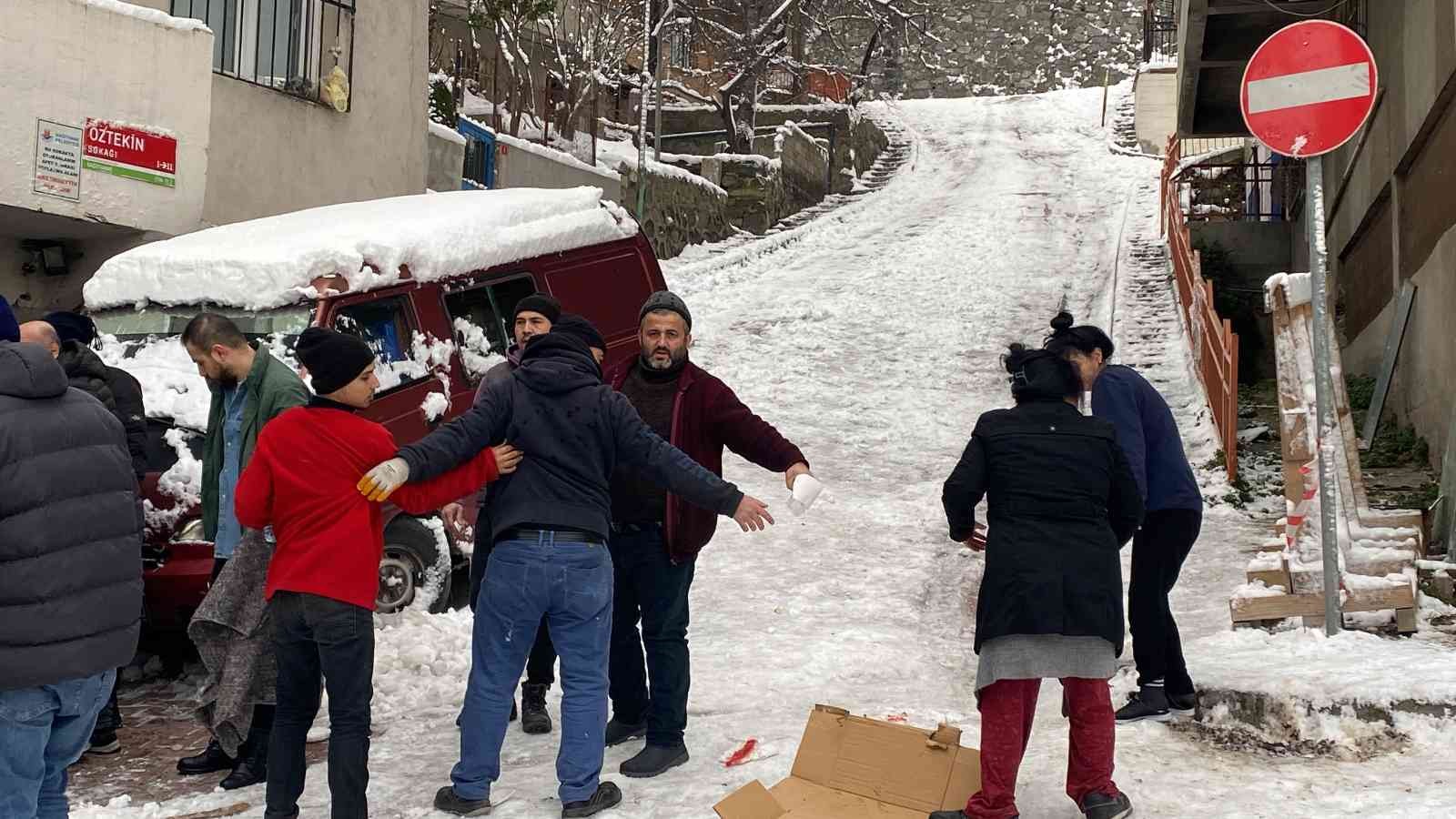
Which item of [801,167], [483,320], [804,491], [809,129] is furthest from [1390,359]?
[809,129]

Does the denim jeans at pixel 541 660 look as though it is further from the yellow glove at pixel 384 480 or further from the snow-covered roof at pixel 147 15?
the snow-covered roof at pixel 147 15

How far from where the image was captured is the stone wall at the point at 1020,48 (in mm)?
55750

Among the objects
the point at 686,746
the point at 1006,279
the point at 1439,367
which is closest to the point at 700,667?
the point at 686,746

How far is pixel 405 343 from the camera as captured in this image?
798cm

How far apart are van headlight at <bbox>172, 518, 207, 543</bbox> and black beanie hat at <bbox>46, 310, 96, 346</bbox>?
1.00 metres

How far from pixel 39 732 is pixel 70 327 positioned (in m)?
2.96

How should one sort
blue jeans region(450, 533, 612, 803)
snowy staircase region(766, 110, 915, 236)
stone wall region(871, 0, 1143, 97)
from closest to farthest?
1. blue jeans region(450, 533, 612, 803)
2. snowy staircase region(766, 110, 915, 236)
3. stone wall region(871, 0, 1143, 97)

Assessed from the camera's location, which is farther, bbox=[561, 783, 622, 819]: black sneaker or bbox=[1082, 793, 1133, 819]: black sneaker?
bbox=[561, 783, 622, 819]: black sneaker

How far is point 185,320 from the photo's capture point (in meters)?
7.87

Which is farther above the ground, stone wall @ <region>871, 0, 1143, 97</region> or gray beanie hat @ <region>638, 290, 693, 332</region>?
stone wall @ <region>871, 0, 1143, 97</region>

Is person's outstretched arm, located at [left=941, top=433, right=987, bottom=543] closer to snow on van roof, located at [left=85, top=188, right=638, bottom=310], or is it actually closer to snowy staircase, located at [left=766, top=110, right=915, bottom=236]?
snow on van roof, located at [left=85, top=188, right=638, bottom=310]

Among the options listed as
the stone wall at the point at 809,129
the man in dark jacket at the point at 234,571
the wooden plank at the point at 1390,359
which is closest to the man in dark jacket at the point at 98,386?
the man in dark jacket at the point at 234,571

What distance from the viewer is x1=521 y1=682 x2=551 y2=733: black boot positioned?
5855 mm

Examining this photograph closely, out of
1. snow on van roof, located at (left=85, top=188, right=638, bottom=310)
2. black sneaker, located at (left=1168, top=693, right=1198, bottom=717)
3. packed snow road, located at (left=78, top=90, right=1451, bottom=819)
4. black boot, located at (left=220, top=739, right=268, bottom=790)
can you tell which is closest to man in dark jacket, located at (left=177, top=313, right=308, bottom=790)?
black boot, located at (left=220, top=739, right=268, bottom=790)
